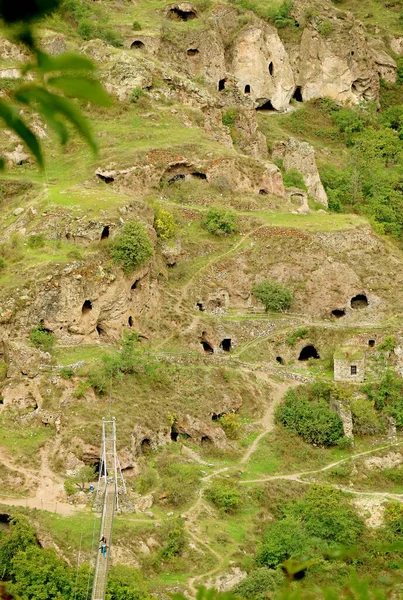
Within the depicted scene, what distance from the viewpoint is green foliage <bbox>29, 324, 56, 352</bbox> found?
30.7m

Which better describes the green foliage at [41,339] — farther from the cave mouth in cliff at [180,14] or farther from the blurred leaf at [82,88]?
the cave mouth in cliff at [180,14]

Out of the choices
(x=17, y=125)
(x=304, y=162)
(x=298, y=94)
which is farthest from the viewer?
(x=298, y=94)

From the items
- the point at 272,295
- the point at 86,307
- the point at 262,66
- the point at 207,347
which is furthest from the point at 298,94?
the point at 86,307

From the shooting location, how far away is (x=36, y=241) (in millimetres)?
33188

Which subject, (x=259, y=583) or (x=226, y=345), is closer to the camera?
(x=259, y=583)

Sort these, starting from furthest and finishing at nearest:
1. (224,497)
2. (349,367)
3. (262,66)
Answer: (262,66), (349,367), (224,497)

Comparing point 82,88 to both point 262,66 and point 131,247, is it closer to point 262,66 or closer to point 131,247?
point 131,247

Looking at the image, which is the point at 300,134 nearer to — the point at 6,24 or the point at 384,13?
the point at 384,13

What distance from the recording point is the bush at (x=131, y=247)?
33125 millimetres

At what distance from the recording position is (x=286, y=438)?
104ft

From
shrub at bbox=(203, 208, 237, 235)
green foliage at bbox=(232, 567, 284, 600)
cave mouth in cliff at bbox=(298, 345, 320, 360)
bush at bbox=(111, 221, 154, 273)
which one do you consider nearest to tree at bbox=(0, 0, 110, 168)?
green foliage at bbox=(232, 567, 284, 600)

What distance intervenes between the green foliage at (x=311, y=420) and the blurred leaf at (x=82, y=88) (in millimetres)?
29219

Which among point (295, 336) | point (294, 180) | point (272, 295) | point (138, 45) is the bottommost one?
point (295, 336)

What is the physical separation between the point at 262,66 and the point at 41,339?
2844 cm
